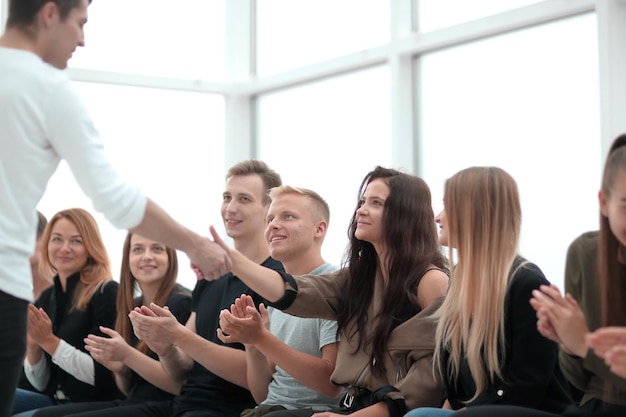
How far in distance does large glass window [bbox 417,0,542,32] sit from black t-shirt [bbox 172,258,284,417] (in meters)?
1.99

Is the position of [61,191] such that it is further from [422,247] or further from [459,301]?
[459,301]

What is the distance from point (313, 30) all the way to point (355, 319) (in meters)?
3.22

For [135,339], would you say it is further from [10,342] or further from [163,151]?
[163,151]

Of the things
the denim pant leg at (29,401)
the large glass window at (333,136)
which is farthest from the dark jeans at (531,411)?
the large glass window at (333,136)

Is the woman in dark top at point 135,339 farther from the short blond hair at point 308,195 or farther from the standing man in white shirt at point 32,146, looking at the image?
the standing man in white shirt at point 32,146

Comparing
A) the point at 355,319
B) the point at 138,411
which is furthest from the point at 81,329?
the point at 355,319

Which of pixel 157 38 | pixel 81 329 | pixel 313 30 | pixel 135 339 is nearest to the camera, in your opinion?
pixel 135 339

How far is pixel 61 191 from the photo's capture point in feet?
19.2

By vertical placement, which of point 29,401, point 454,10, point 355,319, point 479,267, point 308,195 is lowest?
point 29,401

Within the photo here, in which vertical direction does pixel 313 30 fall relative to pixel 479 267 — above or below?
above

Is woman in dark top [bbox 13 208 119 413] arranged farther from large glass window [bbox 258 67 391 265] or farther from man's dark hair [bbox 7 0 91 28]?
man's dark hair [bbox 7 0 91 28]

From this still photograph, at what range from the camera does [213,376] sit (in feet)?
11.9

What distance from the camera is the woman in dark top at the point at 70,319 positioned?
4102mm

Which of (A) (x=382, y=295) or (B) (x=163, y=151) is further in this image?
(B) (x=163, y=151)
